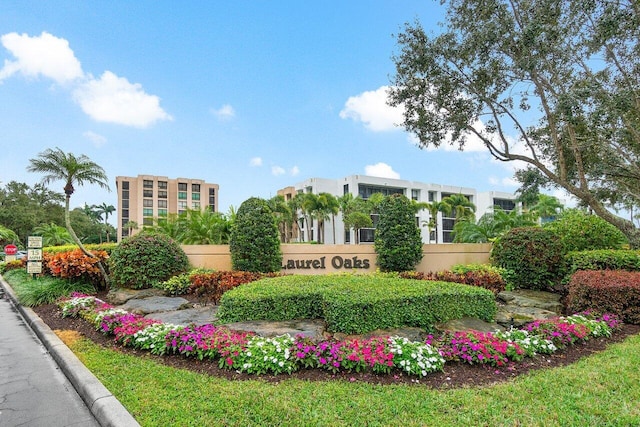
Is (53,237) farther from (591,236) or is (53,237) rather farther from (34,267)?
(591,236)

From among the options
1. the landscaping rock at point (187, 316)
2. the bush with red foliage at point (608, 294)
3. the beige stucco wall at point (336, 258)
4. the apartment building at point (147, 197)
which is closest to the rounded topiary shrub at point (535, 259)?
the bush with red foliage at point (608, 294)

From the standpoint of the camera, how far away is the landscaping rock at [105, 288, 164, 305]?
865cm

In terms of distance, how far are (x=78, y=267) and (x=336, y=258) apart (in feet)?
23.6

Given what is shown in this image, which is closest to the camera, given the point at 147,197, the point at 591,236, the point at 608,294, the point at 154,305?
the point at 608,294

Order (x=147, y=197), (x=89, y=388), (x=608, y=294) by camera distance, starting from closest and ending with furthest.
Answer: (x=89, y=388) → (x=608, y=294) → (x=147, y=197)

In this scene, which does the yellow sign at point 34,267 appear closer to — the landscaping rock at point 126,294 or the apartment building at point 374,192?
the landscaping rock at point 126,294

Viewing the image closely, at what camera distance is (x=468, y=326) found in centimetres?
592

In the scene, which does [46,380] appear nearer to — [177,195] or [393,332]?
[393,332]

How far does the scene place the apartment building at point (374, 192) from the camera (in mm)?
52725

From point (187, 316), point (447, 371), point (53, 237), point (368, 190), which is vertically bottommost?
point (447, 371)

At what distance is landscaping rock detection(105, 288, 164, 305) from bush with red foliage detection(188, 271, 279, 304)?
856 millimetres

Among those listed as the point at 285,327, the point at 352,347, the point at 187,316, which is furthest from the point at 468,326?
the point at 187,316

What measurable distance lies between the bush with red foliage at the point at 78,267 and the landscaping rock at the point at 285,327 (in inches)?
244

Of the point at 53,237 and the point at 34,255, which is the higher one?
the point at 53,237
